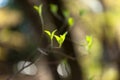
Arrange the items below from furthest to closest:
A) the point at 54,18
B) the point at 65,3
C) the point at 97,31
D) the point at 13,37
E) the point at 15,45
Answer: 1. the point at 13,37
2. the point at 15,45
3. the point at 97,31
4. the point at 65,3
5. the point at 54,18

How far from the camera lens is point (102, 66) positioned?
228 centimetres

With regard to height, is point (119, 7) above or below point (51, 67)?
above

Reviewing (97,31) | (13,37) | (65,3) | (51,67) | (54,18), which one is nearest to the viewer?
(51,67)

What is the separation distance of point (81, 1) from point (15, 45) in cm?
55

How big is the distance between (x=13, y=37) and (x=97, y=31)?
68 centimetres

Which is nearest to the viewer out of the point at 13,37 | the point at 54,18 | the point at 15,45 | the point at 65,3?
the point at 54,18

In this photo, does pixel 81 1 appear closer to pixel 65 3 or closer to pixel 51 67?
pixel 65 3

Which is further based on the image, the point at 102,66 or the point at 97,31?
the point at 102,66

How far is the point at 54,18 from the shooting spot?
1667mm

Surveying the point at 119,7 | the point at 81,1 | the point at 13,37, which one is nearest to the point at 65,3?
the point at 81,1

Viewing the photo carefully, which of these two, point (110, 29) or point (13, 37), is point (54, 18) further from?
point (13, 37)

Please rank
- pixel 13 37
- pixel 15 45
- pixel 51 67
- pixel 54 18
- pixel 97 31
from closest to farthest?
pixel 51 67 < pixel 54 18 < pixel 97 31 < pixel 15 45 < pixel 13 37

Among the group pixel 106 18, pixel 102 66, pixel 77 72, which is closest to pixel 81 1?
pixel 106 18

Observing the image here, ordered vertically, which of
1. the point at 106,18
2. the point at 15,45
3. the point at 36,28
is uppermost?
the point at 106,18
